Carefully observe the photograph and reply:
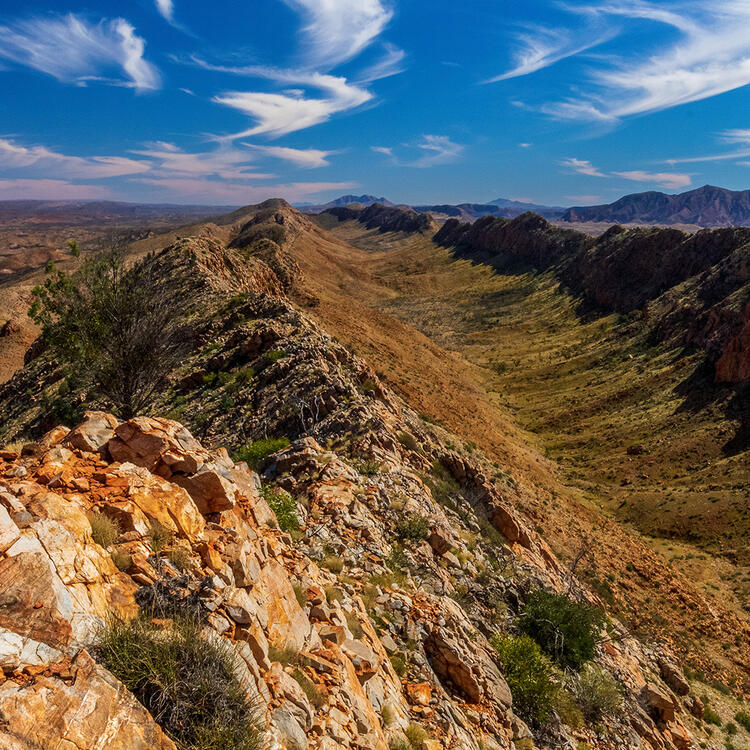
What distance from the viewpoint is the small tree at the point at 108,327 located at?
13953 mm

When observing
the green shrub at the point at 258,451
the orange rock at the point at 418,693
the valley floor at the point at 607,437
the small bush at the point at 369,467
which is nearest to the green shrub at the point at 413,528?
the small bush at the point at 369,467

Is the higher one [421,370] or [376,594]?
[376,594]

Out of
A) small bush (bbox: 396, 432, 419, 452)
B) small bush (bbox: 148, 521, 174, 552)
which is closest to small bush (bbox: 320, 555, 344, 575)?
Answer: small bush (bbox: 148, 521, 174, 552)

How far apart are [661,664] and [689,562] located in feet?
49.5

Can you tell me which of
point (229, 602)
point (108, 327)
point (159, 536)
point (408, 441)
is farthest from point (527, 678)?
point (108, 327)

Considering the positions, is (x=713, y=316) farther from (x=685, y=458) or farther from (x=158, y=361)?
(x=158, y=361)

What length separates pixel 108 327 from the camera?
14.4 metres

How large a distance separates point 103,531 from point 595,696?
10535mm

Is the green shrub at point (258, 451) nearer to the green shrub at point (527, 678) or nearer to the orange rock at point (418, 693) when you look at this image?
the orange rock at point (418, 693)

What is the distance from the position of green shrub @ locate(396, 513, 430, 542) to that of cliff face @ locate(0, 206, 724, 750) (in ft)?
0.15

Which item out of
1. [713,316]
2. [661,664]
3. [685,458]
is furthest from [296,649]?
[713,316]

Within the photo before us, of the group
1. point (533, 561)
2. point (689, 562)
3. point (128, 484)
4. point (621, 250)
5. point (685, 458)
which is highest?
point (621, 250)

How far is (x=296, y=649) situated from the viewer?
551 cm

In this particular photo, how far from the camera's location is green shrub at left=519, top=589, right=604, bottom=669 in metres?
10.3
